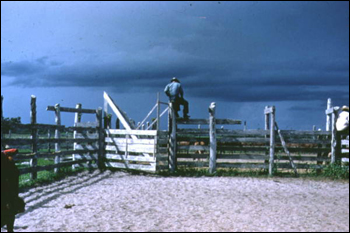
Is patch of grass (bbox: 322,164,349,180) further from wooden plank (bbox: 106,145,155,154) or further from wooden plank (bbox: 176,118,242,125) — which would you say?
wooden plank (bbox: 106,145,155,154)

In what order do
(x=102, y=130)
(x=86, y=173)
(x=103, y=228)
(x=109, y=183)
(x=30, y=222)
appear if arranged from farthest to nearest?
1. (x=102, y=130)
2. (x=86, y=173)
3. (x=109, y=183)
4. (x=30, y=222)
5. (x=103, y=228)

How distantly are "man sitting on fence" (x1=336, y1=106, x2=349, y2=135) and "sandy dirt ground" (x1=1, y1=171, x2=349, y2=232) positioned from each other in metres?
2.56

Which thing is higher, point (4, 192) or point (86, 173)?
point (4, 192)

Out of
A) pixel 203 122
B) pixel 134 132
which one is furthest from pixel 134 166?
pixel 203 122

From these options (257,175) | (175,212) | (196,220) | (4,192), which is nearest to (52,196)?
(175,212)

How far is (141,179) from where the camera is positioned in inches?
495

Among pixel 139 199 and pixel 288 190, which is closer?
pixel 139 199

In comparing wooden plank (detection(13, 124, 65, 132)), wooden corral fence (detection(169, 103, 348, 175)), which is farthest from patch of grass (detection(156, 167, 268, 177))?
wooden plank (detection(13, 124, 65, 132))

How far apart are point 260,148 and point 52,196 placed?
314 inches

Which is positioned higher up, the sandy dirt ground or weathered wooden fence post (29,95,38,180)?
weathered wooden fence post (29,95,38,180)

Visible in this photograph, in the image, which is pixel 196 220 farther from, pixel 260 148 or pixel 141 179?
pixel 260 148

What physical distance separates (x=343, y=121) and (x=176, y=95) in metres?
6.08

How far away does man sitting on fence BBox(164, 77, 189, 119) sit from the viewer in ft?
47.5

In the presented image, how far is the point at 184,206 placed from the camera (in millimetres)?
8008
